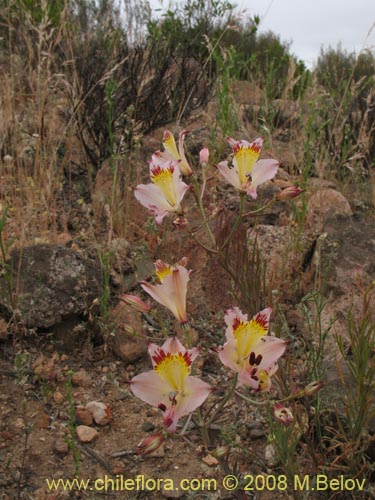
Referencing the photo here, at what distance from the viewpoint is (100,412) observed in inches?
80.0

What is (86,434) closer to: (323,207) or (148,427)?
(148,427)

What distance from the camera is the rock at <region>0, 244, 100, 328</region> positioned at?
2.27 m

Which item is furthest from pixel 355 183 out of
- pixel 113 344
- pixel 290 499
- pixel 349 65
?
pixel 349 65

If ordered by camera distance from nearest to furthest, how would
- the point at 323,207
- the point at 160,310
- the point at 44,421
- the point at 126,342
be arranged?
the point at 44,421
the point at 126,342
the point at 160,310
the point at 323,207

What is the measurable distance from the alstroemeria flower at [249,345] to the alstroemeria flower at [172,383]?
3.3 inches

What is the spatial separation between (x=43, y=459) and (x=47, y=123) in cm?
276

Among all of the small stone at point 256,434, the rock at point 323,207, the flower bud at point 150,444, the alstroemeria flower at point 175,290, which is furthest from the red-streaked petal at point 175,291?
the rock at point 323,207

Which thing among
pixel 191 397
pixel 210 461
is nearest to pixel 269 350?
pixel 191 397

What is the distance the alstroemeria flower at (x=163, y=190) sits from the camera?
1417mm

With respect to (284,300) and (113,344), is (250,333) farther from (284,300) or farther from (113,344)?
(284,300)

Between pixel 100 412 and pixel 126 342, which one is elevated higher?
pixel 126 342

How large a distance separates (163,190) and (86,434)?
38.0 inches

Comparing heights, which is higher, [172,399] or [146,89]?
[146,89]

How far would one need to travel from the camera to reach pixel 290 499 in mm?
1769
